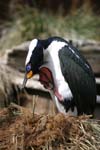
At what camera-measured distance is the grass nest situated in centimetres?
397

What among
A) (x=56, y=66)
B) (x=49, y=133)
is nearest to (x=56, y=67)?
(x=56, y=66)

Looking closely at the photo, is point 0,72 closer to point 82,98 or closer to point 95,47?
point 95,47

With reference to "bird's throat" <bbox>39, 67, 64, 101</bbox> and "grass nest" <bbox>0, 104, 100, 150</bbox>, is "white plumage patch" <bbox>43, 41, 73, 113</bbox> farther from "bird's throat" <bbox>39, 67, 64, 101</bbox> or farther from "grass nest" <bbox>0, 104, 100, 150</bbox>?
"grass nest" <bbox>0, 104, 100, 150</bbox>

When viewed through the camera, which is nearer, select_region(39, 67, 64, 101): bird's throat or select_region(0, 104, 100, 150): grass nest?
select_region(0, 104, 100, 150): grass nest

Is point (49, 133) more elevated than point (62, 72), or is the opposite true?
point (62, 72)

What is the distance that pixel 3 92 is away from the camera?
6.81 metres

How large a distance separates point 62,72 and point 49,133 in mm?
1032

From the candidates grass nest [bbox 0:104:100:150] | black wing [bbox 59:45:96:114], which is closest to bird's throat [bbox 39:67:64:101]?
black wing [bbox 59:45:96:114]

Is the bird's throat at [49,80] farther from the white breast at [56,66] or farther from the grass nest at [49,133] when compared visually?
the grass nest at [49,133]

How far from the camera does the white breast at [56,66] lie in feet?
16.3

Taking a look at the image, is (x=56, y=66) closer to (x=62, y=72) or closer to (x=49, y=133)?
(x=62, y=72)

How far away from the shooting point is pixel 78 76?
505 cm

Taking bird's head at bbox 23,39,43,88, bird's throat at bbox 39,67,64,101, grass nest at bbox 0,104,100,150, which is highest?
bird's head at bbox 23,39,43,88

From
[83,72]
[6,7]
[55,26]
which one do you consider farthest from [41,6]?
[83,72]
